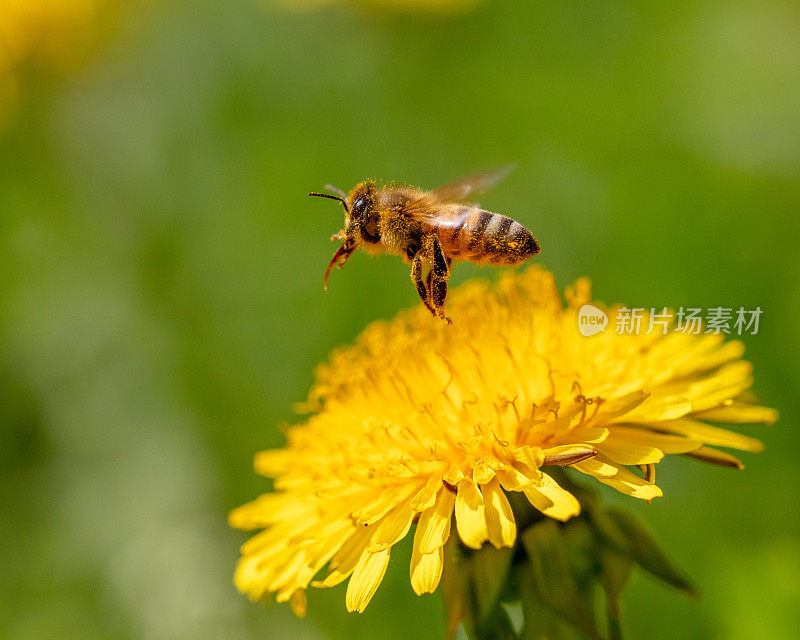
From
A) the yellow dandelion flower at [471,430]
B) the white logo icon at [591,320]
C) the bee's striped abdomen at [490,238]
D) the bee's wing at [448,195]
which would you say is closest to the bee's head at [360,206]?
the bee's wing at [448,195]

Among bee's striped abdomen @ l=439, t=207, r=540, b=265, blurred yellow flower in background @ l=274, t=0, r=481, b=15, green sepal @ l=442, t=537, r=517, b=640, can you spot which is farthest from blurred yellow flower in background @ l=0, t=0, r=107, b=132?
green sepal @ l=442, t=537, r=517, b=640

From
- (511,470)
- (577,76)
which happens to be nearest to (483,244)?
(511,470)

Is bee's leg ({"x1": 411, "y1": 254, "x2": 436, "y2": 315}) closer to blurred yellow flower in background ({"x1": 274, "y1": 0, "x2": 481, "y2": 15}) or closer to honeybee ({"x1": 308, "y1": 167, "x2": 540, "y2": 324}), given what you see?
honeybee ({"x1": 308, "y1": 167, "x2": 540, "y2": 324})

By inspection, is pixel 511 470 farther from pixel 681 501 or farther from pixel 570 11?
pixel 570 11

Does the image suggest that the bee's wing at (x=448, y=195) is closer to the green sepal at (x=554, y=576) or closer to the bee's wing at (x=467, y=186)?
the bee's wing at (x=467, y=186)

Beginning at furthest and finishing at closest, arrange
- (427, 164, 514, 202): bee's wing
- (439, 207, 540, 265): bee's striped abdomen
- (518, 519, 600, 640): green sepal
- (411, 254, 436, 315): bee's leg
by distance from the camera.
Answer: (427, 164, 514, 202): bee's wing, (411, 254, 436, 315): bee's leg, (439, 207, 540, 265): bee's striped abdomen, (518, 519, 600, 640): green sepal
